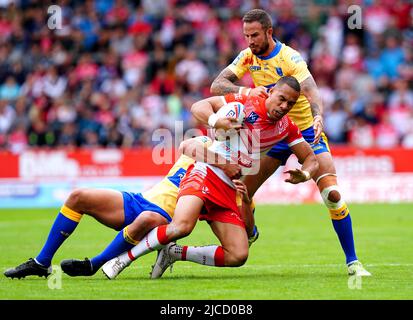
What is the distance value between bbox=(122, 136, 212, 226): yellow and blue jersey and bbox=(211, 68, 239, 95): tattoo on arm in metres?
0.86

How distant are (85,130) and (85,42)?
4298 mm

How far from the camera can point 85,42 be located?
2730 centimetres

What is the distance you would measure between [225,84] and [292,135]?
51.0 inches

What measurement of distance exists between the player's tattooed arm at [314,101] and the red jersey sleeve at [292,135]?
252 millimetres

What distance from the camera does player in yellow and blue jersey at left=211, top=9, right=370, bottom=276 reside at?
33.9 ft

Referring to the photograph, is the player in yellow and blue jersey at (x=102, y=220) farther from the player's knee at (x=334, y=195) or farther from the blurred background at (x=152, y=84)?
the blurred background at (x=152, y=84)

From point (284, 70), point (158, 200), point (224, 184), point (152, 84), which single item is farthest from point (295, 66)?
point (152, 84)

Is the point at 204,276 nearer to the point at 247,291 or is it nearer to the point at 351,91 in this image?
the point at 247,291

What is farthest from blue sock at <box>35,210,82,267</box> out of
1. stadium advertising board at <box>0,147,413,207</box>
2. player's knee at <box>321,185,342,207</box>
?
stadium advertising board at <box>0,147,413,207</box>

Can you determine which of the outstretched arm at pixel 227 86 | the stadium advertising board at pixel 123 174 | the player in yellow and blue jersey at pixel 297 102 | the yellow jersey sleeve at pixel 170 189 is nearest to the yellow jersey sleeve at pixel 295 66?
the player in yellow and blue jersey at pixel 297 102

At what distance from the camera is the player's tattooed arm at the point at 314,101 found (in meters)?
9.88

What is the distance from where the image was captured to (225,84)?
11.0 metres

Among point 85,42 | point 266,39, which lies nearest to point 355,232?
point 266,39

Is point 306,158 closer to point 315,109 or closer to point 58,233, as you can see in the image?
point 315,109
